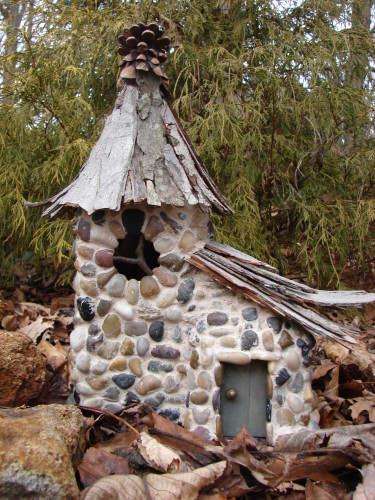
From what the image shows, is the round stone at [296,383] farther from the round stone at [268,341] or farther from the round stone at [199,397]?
the round stone at [199,397]

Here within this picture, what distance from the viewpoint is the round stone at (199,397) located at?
10.2 feet

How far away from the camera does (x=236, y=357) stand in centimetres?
304

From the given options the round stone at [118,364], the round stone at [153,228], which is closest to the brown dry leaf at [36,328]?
the round stone at [118,364]

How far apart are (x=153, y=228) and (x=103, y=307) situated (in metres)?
0.61

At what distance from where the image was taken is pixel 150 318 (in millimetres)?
3322

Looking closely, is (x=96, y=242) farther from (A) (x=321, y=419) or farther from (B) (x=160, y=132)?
(A) (x=321, y=419)

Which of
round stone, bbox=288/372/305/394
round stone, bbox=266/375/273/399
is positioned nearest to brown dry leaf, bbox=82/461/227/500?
round stone, bbox=266/375/273/399

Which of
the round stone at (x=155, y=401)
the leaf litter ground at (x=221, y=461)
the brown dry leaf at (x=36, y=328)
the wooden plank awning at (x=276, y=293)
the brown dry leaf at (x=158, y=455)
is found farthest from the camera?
the brown dry leaf at (x=36, y=328)

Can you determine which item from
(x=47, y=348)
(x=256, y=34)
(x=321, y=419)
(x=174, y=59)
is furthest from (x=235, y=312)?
(x=256, y=34)

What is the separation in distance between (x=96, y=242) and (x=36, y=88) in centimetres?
287

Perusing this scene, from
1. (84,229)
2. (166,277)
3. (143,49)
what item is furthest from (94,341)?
(143,49)

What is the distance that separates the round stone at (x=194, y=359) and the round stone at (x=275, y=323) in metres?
0.49

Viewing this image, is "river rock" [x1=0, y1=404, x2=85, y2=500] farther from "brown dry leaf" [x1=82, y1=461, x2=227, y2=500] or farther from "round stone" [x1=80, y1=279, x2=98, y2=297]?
"round stone" [x1=80, y1=279, x2=98, y2=297]

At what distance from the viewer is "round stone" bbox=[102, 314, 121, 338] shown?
3.35 meters
